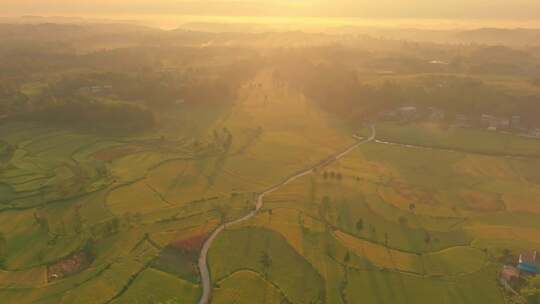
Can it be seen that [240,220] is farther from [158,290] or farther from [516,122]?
[516,122]

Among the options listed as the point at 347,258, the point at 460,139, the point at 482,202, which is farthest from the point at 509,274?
the point at 460,139

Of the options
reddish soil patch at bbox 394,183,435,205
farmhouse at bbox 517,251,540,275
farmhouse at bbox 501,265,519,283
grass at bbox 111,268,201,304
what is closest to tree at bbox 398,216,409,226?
reddish soil patch at bbox 394,183,435,205

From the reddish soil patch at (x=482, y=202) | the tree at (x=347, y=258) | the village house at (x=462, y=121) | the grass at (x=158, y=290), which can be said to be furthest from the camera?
the village house at (x=462, y=121)

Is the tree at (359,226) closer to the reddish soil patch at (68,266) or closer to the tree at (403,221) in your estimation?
the tree at (403,221)

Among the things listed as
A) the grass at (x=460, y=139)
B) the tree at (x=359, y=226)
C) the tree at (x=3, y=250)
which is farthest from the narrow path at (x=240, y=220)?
the tree at (x=3, y=250)

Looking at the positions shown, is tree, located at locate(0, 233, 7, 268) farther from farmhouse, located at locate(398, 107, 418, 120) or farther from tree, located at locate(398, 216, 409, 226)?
farmhouse, located at locate(398, 107, 418, 120)

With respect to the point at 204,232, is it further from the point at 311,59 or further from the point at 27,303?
the point at 311,59
